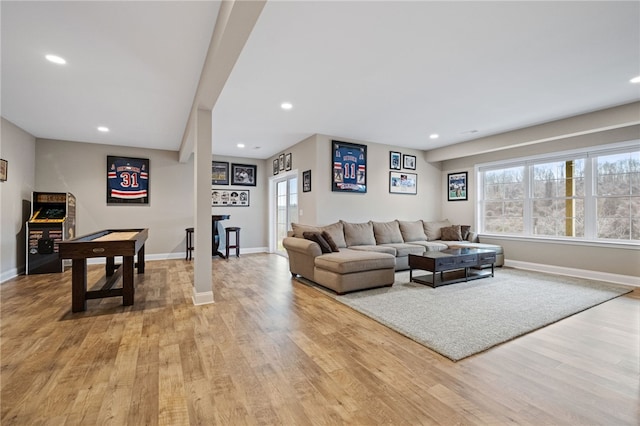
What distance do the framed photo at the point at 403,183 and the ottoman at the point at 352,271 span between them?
274cm

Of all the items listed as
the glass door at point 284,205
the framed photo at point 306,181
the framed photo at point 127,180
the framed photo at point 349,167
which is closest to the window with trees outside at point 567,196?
the framed photo at point 349,167

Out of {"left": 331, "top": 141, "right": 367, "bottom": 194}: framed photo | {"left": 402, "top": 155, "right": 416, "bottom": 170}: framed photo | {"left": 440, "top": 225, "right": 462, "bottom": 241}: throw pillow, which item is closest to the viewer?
{"left": 331, "top": 141, "right": 367, "bottom": 194}: framed photo

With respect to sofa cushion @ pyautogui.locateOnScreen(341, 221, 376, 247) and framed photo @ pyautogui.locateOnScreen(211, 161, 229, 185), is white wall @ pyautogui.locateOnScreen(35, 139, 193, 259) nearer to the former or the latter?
framed photo @ pyautogui.locateOnScreen(211, 161, 229, 185)

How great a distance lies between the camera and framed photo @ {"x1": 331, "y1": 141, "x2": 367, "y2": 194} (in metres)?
5.55

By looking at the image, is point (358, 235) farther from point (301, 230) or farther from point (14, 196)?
point (14, 196)

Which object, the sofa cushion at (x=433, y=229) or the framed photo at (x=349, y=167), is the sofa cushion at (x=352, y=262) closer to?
the framed photo at (x=349, y=167)

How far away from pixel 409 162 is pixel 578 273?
12.1ft

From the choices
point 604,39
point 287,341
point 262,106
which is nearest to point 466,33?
point 604,39

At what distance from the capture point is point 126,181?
241 inches

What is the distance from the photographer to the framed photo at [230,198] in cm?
718

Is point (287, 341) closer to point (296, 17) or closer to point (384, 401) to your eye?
point (384, 401)

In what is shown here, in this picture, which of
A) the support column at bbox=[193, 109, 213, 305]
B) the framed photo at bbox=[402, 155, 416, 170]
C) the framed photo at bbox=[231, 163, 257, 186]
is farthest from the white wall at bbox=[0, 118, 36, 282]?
the framed photo at bbox=[402, 155, 416, 170]

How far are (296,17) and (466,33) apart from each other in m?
1.43

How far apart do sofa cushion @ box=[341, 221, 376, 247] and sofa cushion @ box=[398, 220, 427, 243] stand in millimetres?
921
